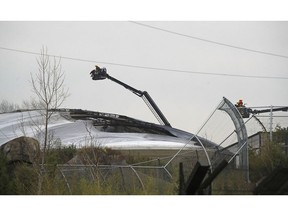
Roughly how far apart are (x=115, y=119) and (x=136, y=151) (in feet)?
10.0

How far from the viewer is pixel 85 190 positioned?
1335 centimetres

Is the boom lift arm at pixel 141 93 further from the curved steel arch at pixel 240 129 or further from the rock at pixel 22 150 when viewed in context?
the curved steel arch at pixel 240 129

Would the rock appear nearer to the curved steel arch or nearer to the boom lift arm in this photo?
the boom lift arm

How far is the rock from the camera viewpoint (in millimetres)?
17506

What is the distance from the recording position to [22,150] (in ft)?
58.2

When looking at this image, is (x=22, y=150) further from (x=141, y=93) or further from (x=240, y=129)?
(x=240, y=129)

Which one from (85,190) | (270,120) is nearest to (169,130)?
(270,120)

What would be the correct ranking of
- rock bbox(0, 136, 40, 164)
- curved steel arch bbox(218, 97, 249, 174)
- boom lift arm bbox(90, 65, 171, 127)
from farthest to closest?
1. boom lift arm bbox(90, 65, 171, 127)
2. rock bbox(0, 136, 40, 164)
3. curved steel arch bbox(218, 97, 249, 174)

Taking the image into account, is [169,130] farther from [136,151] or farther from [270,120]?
[270,120]

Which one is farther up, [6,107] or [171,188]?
[6,107]

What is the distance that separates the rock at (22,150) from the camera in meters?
17.5

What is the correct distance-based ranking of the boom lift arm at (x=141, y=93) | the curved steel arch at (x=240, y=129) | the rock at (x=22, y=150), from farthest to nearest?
the boom lift arm at (x=141, y=93)
the rock at (x=22, y=150)
the curved steel arch at (x=240, y=129)

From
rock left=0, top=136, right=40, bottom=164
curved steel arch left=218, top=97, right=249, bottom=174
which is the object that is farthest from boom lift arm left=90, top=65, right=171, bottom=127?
curved steel arch left=218, top=97, right=249, bottom=174

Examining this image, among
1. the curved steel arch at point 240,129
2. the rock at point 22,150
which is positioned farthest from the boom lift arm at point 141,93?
the curved steel arch at point 240,129
